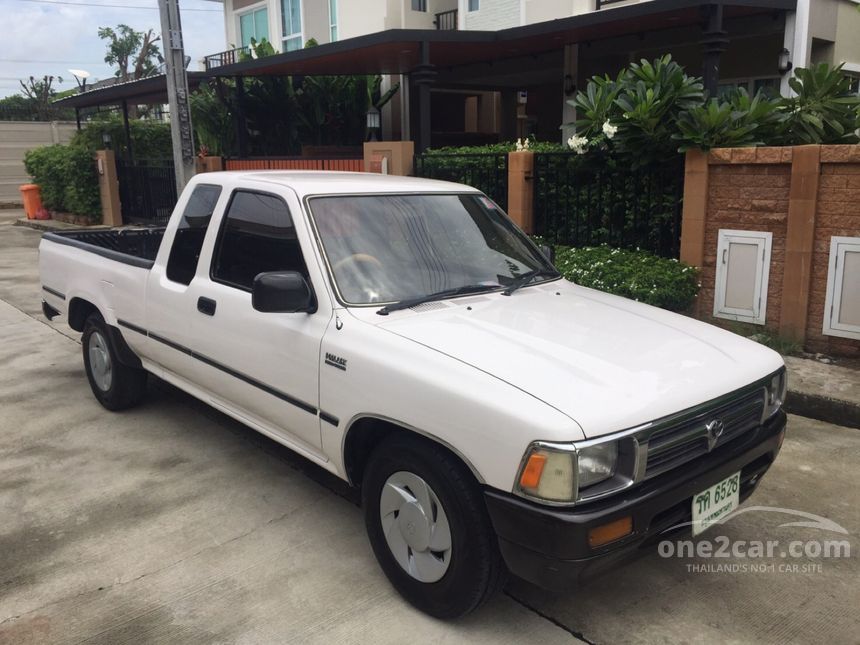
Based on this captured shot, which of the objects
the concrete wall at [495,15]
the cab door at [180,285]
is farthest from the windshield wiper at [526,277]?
the concrete wall at [495,15]

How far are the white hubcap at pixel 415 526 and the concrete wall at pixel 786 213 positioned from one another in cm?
492

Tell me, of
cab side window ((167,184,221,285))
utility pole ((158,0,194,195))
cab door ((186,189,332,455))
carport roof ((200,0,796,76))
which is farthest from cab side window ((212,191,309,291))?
carport roof ((200,0,796,76))

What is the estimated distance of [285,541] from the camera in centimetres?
379

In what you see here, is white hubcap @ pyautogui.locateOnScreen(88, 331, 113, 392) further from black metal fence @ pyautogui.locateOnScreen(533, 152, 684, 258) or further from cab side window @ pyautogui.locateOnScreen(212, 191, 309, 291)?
black metal fence @ pyautogui.locateOnScreen(533, 152, 684, 258)

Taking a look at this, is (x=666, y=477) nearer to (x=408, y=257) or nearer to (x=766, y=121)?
(x=408, y=257)

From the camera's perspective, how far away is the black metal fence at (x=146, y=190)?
18.4 metres

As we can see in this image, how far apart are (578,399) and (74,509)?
9.83ft

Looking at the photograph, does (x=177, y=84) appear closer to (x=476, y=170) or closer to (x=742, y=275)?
(x=476, y=170)

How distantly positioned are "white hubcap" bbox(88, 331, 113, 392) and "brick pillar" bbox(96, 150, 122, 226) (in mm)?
14927

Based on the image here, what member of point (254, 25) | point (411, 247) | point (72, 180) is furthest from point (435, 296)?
point (254, 25)

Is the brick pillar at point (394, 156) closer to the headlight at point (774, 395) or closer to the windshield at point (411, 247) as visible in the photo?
the windshield at point (411, 247)

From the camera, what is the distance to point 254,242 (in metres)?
4.11

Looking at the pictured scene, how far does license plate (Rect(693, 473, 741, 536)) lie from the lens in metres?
2.96

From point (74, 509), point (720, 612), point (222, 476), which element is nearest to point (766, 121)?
point (720, 612)
